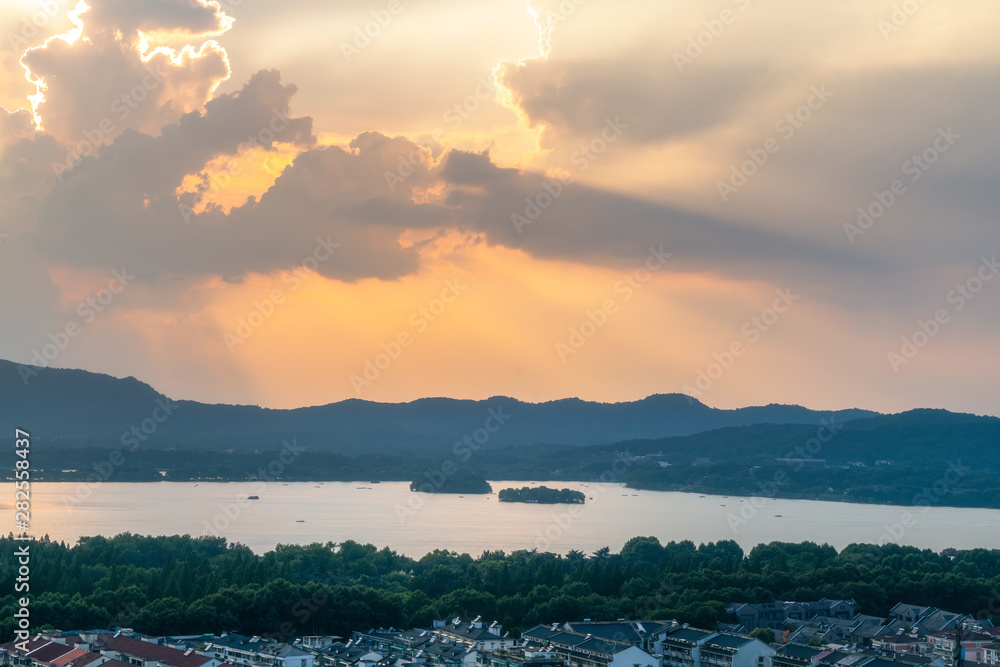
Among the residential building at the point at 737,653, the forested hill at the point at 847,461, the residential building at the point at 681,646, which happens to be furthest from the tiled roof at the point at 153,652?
the forested hill at the point at 847,461

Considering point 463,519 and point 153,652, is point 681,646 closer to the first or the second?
point 153,652

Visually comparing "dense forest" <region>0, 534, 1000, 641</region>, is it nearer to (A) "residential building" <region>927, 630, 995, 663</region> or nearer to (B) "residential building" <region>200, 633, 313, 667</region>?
Result: (B) "residential building" <region>200, 633, 313, 667</region>

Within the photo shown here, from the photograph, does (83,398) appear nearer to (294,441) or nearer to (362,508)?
(294,441)

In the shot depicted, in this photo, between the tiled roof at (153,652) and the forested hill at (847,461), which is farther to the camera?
the forested hill at (847,461)

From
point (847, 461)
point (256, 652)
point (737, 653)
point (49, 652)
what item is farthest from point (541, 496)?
point (49, 652)

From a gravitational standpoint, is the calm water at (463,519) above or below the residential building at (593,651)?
above

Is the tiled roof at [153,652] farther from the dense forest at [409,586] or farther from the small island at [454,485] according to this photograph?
the small island at [454,485]
